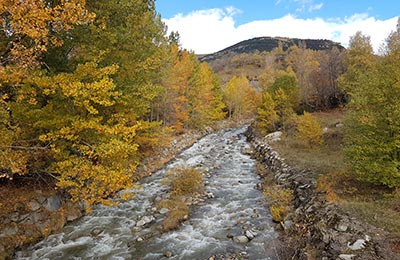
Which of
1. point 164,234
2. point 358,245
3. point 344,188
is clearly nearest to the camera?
point 358,245

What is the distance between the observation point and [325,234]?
8.47m

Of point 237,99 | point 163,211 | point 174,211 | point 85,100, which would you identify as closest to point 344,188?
point 174,211

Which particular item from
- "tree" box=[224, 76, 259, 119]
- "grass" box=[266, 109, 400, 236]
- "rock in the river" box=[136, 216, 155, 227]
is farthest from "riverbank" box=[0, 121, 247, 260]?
"tree" box=[224, 76, 259, 119]

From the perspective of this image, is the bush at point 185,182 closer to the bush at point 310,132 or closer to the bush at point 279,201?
the bush at point 279,201

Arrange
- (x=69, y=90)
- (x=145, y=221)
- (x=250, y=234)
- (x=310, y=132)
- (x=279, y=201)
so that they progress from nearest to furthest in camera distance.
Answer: (x=69, y=90) → (x=250, y=234) → (x=145, y=221) → (x=279, y=201) → (x=310, y=132)

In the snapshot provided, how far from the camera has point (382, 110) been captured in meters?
11.1

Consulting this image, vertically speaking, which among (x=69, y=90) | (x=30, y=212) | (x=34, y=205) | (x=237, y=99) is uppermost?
(x=69, y=90)

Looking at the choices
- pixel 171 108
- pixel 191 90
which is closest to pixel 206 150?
pixel 171 108

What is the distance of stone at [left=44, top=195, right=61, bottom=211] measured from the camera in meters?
11.9

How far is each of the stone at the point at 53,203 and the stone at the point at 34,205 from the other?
0.31 m

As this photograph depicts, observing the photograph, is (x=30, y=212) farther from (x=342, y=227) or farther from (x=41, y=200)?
(x=342, y=227)

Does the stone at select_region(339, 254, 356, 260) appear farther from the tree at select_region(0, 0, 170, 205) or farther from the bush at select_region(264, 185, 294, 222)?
the tree at select_region(0, 0, 170, 205)

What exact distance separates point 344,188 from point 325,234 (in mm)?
3996

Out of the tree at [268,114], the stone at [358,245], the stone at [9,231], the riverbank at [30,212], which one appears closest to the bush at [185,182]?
the riverbank at [30,212]
